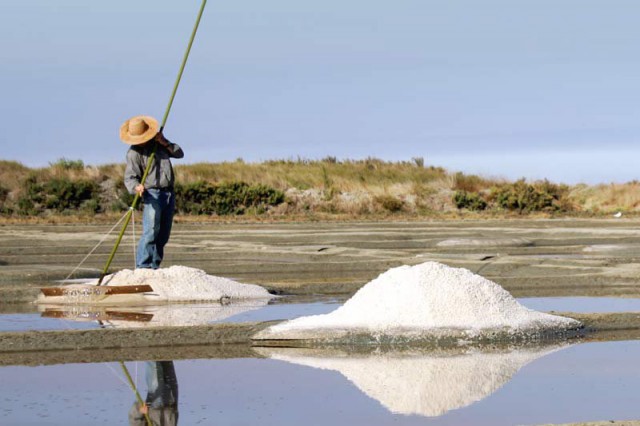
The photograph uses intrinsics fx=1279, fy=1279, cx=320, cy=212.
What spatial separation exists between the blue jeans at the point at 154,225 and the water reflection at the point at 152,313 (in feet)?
4.53

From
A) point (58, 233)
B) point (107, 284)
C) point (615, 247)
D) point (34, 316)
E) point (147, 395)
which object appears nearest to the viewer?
point (147, 395)

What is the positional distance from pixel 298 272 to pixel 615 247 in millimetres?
7185

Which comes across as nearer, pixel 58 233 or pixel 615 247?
pixel 615 247

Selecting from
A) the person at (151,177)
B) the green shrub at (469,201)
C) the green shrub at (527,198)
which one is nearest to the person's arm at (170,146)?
the person at (151,177)

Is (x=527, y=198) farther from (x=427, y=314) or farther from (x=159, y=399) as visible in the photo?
(x=159, y=399)

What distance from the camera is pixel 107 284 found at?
13219 mm

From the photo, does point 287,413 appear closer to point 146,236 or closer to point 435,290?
point 435,290

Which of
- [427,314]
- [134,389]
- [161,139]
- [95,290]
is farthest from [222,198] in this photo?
[134,389]

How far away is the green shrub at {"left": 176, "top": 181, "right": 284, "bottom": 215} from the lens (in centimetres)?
4531

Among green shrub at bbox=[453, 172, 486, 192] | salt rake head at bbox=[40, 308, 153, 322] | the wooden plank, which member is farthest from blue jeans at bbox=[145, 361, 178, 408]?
green shrub at bbox=[453, 172, 486, 192]

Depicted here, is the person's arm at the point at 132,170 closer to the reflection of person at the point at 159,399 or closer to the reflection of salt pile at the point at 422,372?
the reflection of salt pile at the point at 422,372

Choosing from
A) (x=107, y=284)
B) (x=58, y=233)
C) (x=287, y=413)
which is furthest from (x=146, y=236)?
(x=58, y=233)

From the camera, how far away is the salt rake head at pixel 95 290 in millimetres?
12742

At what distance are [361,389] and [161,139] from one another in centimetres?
652
